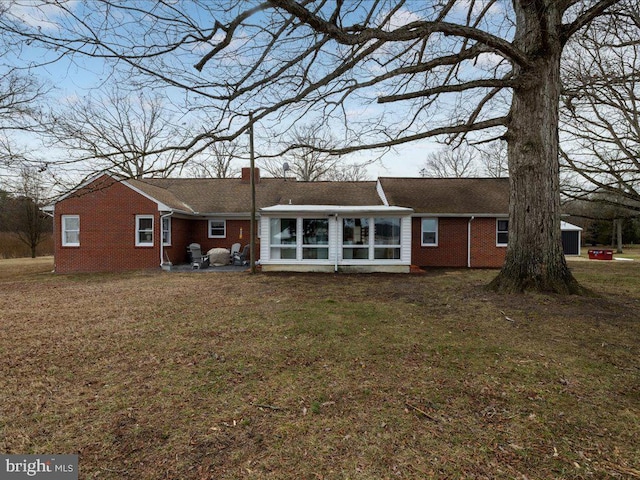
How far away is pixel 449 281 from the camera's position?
11.4m

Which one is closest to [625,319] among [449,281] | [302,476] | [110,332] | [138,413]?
[449,281]

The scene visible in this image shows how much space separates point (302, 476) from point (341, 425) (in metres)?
0.70

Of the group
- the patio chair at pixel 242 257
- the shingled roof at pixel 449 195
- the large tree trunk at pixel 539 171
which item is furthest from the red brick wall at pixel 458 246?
the large tree trunk at pixel 539 171

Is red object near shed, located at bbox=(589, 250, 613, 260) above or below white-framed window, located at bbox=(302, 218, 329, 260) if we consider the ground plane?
below

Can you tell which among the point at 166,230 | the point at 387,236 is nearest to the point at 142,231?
the point at 166,230

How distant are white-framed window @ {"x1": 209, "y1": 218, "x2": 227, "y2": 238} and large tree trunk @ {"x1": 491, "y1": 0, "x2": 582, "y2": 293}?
1466cm

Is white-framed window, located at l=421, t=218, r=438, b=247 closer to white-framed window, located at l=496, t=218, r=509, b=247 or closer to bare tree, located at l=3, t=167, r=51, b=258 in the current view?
white-framed window, located at l=496, t=218, r=509, b=247

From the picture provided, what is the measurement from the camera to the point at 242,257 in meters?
17.2

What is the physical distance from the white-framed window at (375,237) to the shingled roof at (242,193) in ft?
12.1

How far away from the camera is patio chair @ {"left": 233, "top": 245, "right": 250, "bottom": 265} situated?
17.1m

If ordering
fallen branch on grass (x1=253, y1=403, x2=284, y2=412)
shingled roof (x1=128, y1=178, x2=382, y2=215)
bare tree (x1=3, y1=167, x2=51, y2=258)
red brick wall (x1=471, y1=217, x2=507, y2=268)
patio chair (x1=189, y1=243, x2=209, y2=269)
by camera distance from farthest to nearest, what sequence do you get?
bare tree (x1=3, y1=167, x2=51, y2=258), shingled roof (x1=128, y1=178, x2=382, y2=215), red brick wall (x1=471, y1=217, x2=507, y2=268), patio chair (x1=189, y1=243, x2=209, y2=269), fallen branch on grass (x1=253, y1=403, x2=284, y2=412)

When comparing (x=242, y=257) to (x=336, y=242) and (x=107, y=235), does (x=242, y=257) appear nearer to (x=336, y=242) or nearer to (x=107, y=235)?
(x=336, y=242)

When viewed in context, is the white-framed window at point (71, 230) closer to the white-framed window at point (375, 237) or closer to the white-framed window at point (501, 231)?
the white-framed window at point (375, 237)

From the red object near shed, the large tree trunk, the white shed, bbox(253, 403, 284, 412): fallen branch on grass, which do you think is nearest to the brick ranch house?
the large tree trunk
